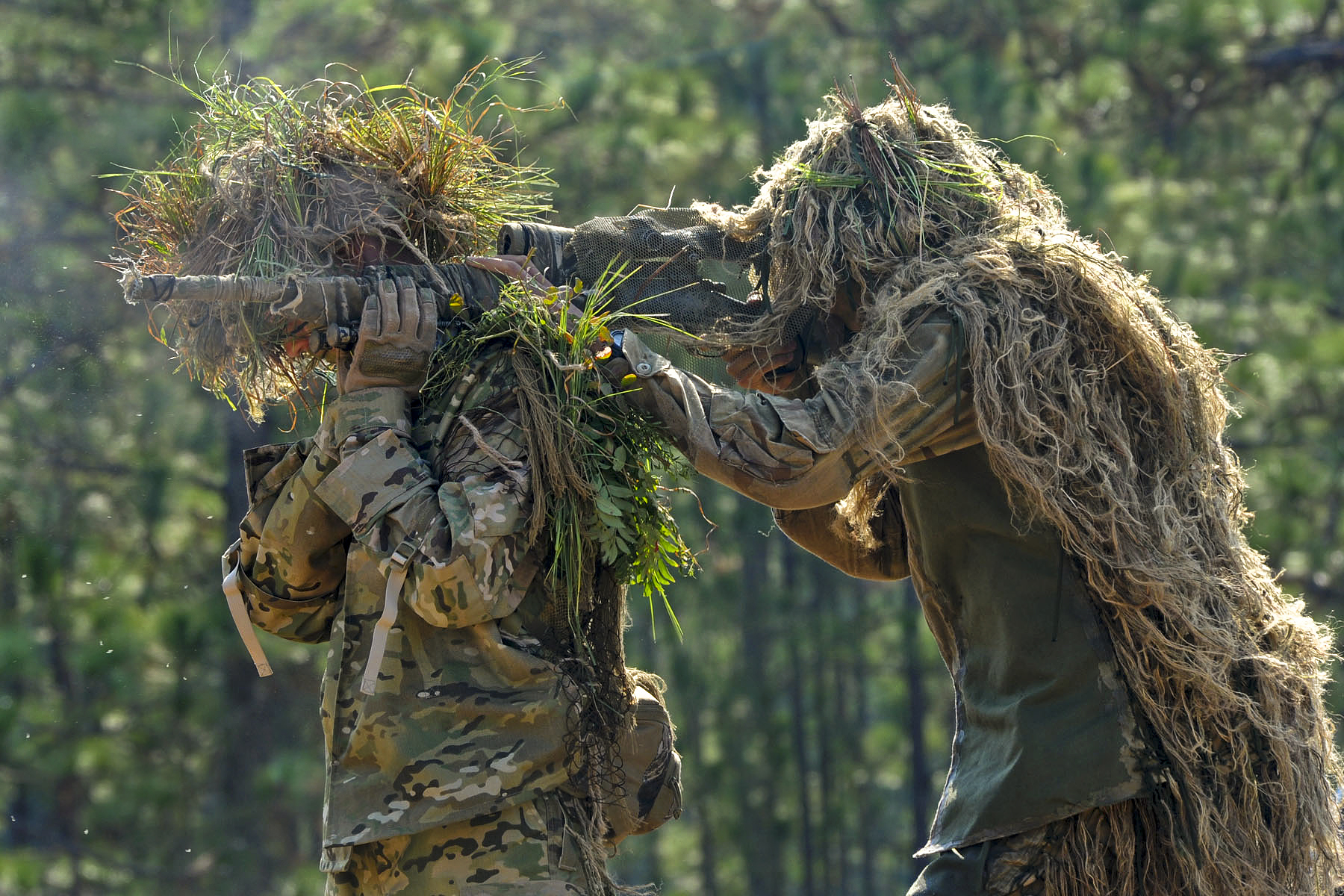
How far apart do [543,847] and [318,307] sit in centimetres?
117

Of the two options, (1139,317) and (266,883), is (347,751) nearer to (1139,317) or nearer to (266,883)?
(1139,317)

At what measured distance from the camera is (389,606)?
275 cm

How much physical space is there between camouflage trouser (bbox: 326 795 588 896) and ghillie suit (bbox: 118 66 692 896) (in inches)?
3.6

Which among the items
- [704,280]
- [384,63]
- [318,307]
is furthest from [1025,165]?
[318,307]

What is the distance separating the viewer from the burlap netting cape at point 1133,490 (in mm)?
2963

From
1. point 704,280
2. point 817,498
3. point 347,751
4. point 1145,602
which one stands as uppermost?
point 704,280

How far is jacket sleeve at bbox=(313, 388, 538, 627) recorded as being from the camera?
273 centimetres

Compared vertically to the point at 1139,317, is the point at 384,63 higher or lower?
higher

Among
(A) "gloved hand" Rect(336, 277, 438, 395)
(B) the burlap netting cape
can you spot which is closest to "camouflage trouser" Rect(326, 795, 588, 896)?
(A) "gloved hand" Rect(336, 277, 438, 395)

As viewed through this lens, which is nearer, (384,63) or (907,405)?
(907,405)

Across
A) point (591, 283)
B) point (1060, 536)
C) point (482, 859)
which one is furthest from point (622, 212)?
point (482, 859)

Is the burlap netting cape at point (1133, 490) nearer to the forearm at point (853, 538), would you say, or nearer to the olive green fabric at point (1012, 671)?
the olive green fabric at point (1012, 671)

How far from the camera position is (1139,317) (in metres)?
3.09

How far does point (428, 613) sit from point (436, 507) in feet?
0.67
